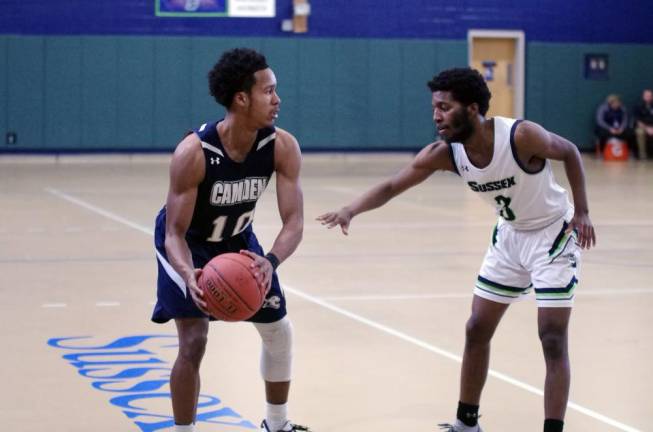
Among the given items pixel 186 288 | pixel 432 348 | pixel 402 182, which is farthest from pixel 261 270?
pixel 432 348

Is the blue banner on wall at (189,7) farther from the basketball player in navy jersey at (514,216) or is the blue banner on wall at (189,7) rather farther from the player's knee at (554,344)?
the player's knee at (554,344)

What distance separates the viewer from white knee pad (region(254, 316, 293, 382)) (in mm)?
5051

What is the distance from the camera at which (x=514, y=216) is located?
5.11 meters

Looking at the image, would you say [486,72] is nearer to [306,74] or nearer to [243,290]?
[306,74]

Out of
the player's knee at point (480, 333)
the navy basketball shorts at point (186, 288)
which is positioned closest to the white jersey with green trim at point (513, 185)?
the player's knee at point (480, 333)

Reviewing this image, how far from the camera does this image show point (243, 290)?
4531 millimetres

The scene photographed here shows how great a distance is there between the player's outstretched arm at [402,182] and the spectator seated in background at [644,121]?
19.3 m

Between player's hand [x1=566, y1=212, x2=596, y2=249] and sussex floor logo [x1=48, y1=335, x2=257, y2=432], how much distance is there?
5.36ft

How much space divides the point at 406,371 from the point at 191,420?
1.88m

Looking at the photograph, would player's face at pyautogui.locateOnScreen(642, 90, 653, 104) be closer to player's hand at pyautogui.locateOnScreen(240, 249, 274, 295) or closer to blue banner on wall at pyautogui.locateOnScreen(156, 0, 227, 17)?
blue banner on wall at pyautogui.locateOnScreen(156, 0, 227, 17)

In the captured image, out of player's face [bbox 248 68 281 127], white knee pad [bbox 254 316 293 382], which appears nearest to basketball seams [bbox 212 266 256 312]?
white knee pad [bbox 254 316 293 382]

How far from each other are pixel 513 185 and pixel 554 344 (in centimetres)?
66

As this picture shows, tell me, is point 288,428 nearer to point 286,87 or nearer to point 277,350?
point 277,350

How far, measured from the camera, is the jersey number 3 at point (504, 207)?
5.08m
